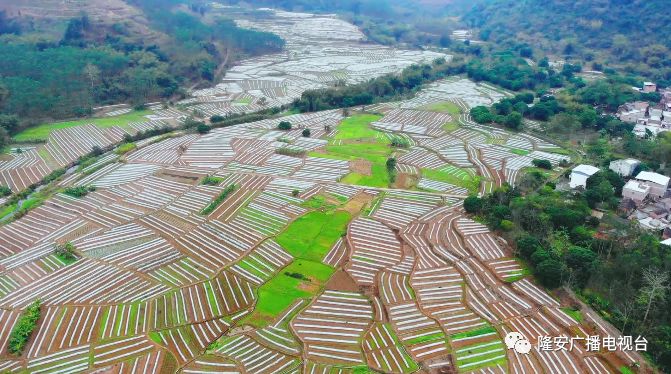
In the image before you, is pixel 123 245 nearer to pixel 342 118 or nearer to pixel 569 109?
pixel 342 118

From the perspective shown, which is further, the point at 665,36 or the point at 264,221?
the point at 665,36

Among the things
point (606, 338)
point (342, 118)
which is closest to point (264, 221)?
point (606, 338)

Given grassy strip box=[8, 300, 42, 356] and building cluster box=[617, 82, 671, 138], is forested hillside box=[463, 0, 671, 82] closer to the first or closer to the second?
building cluster box=[617, 82, 671, 138]

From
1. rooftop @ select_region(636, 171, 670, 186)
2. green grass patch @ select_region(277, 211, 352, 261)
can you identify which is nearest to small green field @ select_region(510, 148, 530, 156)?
rooftop @ select_region(636, 171, 670, 186)

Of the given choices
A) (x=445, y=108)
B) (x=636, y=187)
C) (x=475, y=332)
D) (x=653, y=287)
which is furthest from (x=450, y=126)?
(x=475, y=332)

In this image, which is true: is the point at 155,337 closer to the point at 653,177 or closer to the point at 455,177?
the point at 455,177

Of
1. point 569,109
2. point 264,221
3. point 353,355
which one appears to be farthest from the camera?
point 569,109
